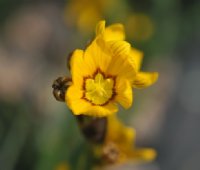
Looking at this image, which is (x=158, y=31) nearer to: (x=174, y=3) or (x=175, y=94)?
(x=174, y=3)

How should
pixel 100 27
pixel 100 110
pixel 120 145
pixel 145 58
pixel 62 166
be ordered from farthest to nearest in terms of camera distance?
pixel 145 58 < pixel 62 166 < pixel 120 145 < pixel 100 27 < pixel 100 110

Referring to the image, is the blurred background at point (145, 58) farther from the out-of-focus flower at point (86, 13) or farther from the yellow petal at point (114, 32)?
the yellow petal at point (114, 32)

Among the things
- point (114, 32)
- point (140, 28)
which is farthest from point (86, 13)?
point (114, 32)

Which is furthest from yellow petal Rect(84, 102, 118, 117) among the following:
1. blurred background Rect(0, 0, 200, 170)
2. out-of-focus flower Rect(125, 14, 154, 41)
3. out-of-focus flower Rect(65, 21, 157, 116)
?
out-of-focus flower Rect(125, 14, 154, 41)

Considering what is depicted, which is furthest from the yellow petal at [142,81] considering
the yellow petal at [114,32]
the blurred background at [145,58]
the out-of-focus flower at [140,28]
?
the out-of-focus flower at [140,28]

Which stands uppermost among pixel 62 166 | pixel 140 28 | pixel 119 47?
pixel 140 28

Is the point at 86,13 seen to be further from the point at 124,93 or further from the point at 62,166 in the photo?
the point at 124,93

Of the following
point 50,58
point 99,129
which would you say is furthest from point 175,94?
point 99,129
